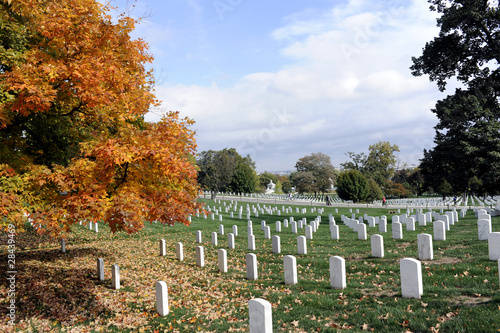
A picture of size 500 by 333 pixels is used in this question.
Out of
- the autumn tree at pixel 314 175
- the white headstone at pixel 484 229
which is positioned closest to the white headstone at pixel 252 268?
the white headstone at pixel 484 229

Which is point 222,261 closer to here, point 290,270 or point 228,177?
point 290,270

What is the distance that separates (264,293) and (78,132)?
6.26m

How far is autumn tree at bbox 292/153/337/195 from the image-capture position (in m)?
76.6

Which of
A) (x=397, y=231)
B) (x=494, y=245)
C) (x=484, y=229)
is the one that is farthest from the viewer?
(x=397, y=231)

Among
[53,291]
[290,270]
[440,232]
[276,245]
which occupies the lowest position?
[53,291]

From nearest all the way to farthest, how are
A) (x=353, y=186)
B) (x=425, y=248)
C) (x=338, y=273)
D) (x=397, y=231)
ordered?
(x=338, y=273) → (x=425, y=248) → (x=397, y=231) → (x=353, y=186)

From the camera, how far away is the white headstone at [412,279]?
647 centimetres

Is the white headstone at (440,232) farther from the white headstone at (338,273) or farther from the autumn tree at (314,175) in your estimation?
the autumn tree at (314,175)

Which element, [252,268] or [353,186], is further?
[353,186]

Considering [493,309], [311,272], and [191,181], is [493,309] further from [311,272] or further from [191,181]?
[191,181]

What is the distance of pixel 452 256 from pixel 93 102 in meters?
10.6

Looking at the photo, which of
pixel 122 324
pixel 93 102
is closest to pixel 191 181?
pixel 93 102

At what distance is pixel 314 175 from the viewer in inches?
3386

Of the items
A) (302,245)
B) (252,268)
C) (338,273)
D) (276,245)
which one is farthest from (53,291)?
(302,245)
